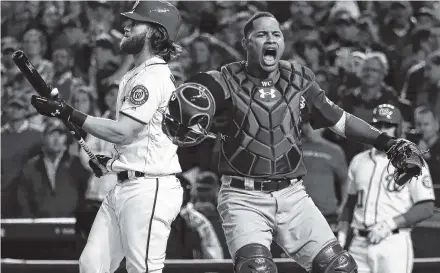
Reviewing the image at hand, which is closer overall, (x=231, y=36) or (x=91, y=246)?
(x=91, y=246)

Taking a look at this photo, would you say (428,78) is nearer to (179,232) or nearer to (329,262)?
(179,232)

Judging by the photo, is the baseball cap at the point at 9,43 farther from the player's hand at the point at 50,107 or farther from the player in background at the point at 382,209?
the player's hand at the point at 50,107

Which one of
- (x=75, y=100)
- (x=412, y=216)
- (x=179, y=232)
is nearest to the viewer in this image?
(x=412, y=216)

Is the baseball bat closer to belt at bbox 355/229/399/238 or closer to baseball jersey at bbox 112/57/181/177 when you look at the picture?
baseball jersey at bbox 112/57/181/177

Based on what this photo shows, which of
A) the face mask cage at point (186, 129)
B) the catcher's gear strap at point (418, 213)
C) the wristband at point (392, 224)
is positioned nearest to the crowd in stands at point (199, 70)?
the catcher's gear strap at point (418, 213)

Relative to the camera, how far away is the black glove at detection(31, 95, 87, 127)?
5.15 metres

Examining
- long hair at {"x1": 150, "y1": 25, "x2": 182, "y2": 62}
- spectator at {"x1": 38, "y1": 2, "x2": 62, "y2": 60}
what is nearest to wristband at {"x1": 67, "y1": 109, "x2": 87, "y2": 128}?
long hair at {"x1": 150, "y1": 25, "x2": 182, "y2": 62}

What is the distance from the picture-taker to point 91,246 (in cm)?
534

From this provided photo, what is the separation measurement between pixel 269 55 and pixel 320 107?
0.45 metres

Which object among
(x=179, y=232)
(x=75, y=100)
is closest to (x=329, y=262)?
(x=179, y=232)

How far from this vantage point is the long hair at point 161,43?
5637mm

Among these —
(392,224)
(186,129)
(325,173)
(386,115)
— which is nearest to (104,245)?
(186,129)

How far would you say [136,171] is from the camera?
5371 mm

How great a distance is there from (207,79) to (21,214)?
427 centimetres
